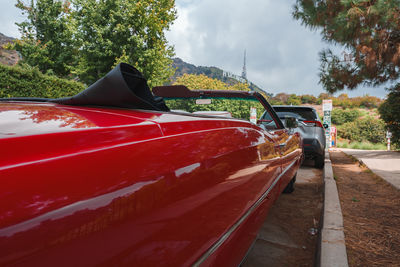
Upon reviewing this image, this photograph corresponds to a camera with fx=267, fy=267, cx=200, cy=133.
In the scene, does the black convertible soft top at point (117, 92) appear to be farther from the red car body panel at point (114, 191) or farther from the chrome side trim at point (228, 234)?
the chrome side trim at point (228, 234)

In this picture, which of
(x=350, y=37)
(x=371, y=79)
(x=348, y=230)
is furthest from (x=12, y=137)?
(x=371, y=79)

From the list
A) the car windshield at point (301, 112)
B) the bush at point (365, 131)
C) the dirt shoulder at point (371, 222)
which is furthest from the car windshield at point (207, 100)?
the bush at point (365, 131)

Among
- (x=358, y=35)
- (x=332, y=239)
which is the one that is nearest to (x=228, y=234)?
(x=332, y=239)

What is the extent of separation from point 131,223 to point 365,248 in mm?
2230

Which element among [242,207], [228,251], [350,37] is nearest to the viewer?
[228,251]

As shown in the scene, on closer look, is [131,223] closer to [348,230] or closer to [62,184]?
[62,184]

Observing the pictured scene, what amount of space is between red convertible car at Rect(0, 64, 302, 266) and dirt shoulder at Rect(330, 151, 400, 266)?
4.42 ft

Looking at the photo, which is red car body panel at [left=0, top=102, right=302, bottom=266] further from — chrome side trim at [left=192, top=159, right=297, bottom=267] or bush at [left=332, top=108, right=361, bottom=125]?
bush at [left=332, top=108, right=361, bottom=125]

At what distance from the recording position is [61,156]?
1.97ft

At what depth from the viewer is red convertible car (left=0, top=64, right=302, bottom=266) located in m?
0.51

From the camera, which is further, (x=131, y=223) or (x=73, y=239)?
(x=131, y=223)

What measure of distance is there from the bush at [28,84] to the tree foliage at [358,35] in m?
10.2

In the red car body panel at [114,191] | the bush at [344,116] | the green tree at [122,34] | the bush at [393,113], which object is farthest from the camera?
the bush at [344,116]

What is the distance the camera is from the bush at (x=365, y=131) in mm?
28469
